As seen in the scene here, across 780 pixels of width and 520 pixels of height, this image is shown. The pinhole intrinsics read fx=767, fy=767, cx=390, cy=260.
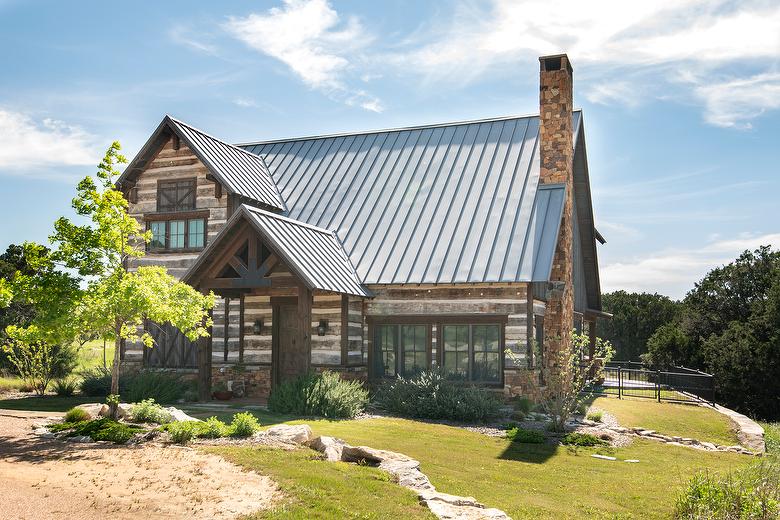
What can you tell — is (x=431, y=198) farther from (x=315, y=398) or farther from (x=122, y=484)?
(x=122, y=484)

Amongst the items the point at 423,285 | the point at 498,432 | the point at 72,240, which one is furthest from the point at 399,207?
the point at 72,240

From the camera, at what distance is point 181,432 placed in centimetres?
1323

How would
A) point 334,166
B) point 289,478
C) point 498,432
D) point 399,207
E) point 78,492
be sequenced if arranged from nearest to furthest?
point 78,492 < point 289,478 < point 498,432 < point 399,207 < point 334,166

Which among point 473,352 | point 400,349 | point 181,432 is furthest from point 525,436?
point 181,432

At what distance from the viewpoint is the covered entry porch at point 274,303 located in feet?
66.2

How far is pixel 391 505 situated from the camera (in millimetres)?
10070

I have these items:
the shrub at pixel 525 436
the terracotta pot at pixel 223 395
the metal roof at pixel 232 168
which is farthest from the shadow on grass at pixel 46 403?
the shrub at pixel 525 436

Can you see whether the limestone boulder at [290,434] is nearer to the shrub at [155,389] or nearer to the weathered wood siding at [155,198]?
the shrub at [155,389]

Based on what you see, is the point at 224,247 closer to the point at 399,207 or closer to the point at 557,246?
the point at 399,207

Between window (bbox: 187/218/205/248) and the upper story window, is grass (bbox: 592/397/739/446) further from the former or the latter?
the upper story window

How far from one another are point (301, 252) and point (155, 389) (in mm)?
5572

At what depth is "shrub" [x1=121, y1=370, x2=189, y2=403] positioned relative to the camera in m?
21.1

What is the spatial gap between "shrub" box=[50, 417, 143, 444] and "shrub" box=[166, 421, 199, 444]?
759 mm

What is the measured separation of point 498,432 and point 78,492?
10531 mm
